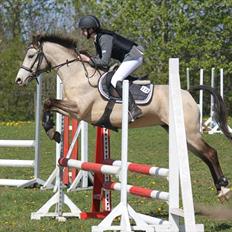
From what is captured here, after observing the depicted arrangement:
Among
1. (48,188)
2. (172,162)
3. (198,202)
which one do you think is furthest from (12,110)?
(172,162)

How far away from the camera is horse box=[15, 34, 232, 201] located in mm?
8305

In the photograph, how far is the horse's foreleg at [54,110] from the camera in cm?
848

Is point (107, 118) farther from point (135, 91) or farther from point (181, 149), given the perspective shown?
point (181, 149)

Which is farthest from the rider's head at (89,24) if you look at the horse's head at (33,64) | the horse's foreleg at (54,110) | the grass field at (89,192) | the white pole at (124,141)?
the grass field at (89,192)

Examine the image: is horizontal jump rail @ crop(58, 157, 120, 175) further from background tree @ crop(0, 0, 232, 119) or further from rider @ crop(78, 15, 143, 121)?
background tree @ crop(0, 0, 232, 119)

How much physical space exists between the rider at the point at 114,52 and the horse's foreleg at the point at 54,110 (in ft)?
1.77

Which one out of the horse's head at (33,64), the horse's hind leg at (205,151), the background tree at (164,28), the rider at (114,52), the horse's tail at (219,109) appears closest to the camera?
the horse's hind leg at (205,151)

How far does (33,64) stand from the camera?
8961 millimetres

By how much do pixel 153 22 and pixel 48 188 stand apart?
69.5ft

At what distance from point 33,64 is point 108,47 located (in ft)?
3.59

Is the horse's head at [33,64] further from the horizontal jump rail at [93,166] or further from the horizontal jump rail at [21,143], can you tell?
the horizontal jump rail at [21,143]

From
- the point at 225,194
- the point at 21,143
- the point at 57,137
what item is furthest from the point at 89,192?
the point at 225,194

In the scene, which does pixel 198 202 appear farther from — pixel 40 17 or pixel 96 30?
pixel 40 17

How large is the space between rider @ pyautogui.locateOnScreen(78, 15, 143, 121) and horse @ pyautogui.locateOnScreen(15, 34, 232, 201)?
15 centimetres
